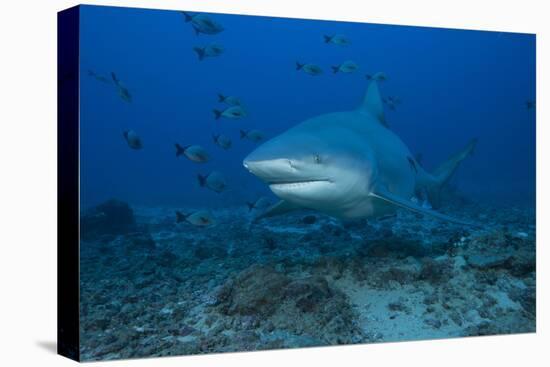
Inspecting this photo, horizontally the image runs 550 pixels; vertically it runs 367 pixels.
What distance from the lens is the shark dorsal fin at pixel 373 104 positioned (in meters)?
7.25

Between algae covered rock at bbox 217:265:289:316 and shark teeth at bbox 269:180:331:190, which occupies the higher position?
shark teeth at bbox 269:180:331:190

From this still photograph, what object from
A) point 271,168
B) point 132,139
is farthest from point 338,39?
point 132,139

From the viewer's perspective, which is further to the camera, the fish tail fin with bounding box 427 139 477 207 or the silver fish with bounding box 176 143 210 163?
the fish tail fin with bounding box 427 139 477 207

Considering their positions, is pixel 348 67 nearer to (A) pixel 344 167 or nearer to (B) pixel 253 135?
(B) pixel 253 135

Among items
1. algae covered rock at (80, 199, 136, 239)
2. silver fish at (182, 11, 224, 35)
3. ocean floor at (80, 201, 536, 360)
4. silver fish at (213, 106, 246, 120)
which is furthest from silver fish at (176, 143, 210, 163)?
algae covered rock at (80, 199, 136, 239)

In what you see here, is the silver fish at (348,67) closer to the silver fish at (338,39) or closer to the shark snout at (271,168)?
the silver fish at (338,39)

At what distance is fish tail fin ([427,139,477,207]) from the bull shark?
0.34 metres

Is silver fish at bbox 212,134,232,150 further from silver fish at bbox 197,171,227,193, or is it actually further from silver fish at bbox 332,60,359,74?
silver fish at bbox 332,60,359,74

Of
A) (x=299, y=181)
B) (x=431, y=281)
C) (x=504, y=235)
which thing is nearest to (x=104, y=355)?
(x=299, y=181)

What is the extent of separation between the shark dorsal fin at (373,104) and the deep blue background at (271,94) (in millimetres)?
729

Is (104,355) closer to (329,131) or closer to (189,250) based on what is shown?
(329,131)

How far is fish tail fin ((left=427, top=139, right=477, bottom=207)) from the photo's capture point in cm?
829

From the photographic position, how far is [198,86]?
7525 centimetres

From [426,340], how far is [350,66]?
486 cm
